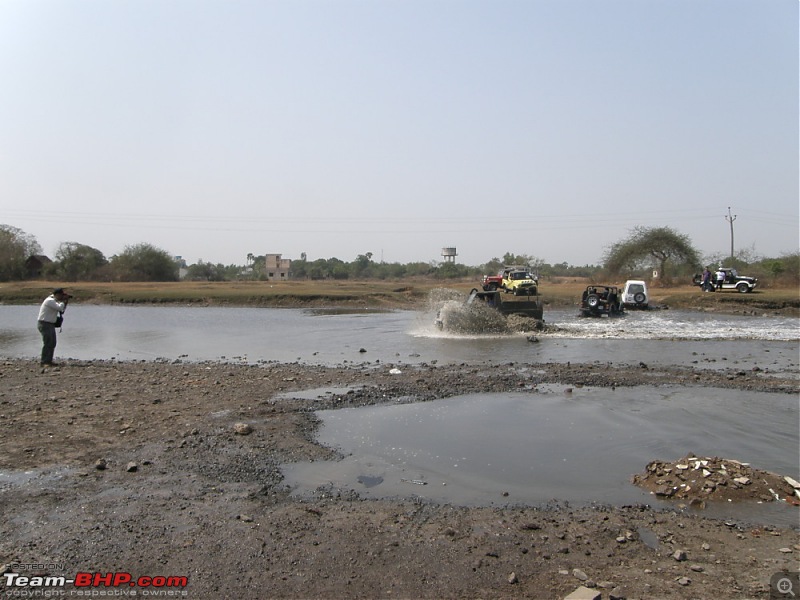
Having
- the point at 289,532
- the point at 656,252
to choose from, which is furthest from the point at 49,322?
the point at 656,252

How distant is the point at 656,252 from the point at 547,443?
62.1m

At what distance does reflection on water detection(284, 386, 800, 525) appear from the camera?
7305 millimetres

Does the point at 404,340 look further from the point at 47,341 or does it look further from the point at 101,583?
the point at 101,583

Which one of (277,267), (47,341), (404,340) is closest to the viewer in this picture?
(47,341)

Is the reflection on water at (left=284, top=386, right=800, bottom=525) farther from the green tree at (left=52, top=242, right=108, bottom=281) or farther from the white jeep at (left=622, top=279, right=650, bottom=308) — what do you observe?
the green tree at (left=52, top=242, right=108, bottom=281)

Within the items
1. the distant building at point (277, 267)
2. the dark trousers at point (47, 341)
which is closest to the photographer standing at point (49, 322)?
the dark trousers at point (47, 341)

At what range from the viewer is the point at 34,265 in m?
83.6

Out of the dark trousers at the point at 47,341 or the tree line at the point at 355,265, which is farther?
the tree line at the point at 355,265

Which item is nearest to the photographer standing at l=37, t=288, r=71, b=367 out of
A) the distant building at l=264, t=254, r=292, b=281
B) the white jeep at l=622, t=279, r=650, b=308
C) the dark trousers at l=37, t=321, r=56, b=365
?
the dark trousers at l=37, t=321, r=56, b=365

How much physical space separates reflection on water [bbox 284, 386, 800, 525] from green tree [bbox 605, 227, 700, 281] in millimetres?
56713

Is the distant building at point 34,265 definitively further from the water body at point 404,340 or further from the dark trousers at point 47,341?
the dark trousers at point 47,341

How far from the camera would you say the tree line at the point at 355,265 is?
2586 inches

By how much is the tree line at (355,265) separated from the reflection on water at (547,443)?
161 ft

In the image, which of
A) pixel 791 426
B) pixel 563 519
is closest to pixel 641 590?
pixel 563 519
